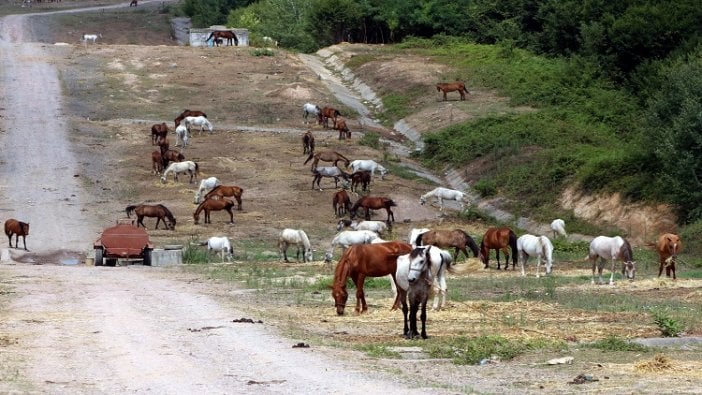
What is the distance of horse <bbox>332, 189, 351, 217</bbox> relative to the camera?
1898 inches

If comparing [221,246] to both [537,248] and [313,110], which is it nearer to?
[537,248]

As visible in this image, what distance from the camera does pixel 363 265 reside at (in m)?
22.7

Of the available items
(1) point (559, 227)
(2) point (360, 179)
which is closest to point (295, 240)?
(1) point (559, 227)

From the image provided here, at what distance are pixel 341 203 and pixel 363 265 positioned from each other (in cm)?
2580

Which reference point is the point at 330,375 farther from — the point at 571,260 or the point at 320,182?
the point at 320,182

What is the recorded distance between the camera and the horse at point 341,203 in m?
48.2

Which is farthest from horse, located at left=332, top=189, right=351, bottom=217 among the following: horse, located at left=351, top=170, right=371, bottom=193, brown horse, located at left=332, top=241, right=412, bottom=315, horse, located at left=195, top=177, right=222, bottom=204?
brown horse, located at left=332, top=241, right=412, bottom=315

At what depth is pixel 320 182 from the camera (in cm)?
5453

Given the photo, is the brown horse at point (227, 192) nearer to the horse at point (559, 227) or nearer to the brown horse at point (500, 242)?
the horse at point (559, 227)

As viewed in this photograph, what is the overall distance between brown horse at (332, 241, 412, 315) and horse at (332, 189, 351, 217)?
25.3m

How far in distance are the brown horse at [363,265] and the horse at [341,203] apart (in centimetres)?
2529

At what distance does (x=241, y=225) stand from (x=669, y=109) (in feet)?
51.4

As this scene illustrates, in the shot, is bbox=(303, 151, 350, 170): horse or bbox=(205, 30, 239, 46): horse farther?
bbox=(205, 30, 239, 46): horse

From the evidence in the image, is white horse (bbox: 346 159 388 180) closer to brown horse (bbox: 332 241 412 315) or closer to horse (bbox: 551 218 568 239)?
horse (bbox: 551 218 568 239)
